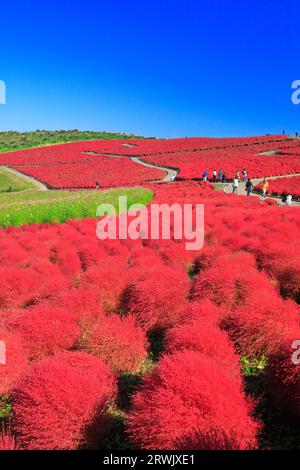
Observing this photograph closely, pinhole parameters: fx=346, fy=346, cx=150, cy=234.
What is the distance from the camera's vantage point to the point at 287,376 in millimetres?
4387

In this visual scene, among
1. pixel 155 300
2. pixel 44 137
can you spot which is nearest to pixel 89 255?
pixel 155 300

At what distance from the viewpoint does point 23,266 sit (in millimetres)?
10023

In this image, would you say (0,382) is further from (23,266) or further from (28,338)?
(23,266)

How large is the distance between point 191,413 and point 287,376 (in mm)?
1580

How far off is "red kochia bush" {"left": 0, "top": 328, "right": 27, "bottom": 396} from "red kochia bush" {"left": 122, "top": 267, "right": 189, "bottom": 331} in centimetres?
217

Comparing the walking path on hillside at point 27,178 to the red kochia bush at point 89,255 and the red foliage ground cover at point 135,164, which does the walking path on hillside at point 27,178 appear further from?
the red kochia bush at point 89,255

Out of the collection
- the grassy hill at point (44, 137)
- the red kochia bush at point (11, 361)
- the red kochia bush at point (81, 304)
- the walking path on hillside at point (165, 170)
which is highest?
the grassy hill at point (44, 137)

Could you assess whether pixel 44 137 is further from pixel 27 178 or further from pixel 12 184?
pixel 12 184

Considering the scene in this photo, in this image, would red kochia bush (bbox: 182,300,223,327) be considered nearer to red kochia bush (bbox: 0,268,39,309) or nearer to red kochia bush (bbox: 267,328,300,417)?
red kochia bush (bbox: 267,328,300,417)

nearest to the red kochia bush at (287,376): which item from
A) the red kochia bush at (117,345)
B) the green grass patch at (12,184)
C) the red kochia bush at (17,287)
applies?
the red kochia bush at (117,345)

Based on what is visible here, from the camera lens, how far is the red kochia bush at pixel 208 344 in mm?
4906

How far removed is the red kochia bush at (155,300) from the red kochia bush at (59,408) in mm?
2345

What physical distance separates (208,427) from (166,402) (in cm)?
47
